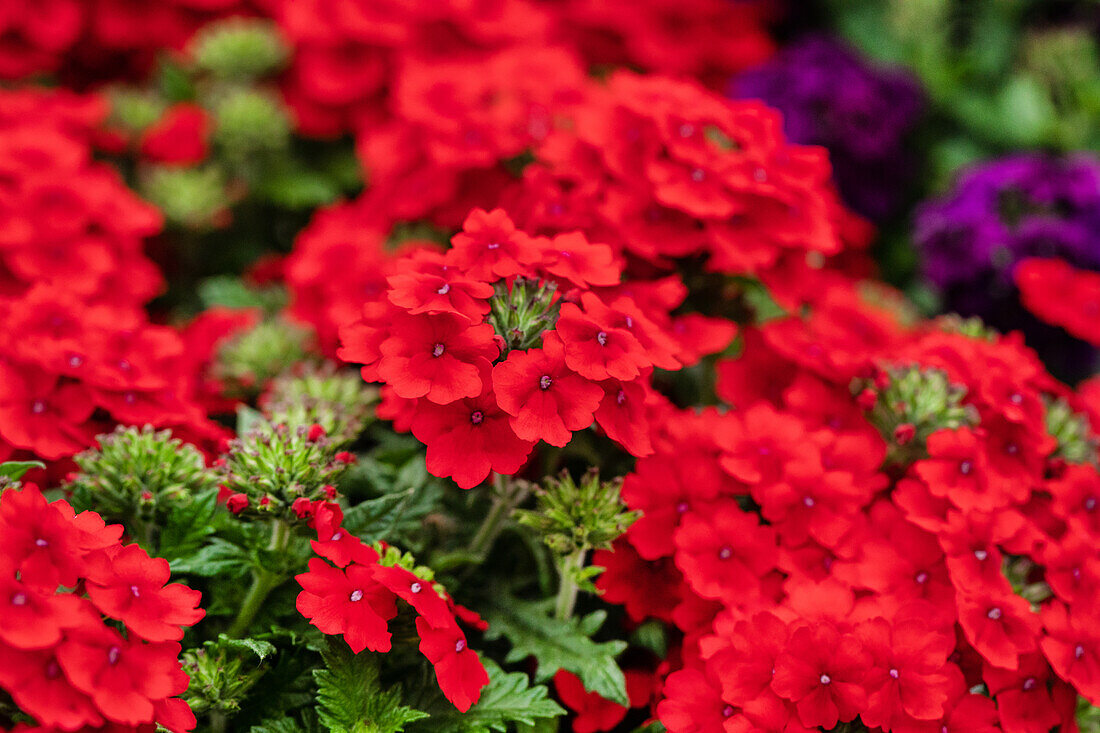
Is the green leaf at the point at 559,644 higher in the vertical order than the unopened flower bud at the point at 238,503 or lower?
lower

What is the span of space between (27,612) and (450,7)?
6.75 feet

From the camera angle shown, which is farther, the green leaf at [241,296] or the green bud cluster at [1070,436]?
the green leaf at [241,296]

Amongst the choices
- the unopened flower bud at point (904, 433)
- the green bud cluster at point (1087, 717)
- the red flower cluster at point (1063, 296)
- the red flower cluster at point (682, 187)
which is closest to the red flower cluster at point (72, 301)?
the red flower cluster at point (682, 187)

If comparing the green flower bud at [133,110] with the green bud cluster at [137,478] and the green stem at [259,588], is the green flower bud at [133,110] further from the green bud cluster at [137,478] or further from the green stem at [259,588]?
the green stem at [259,588]

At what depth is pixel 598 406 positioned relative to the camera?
133 cm

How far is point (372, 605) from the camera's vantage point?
1.32 metres


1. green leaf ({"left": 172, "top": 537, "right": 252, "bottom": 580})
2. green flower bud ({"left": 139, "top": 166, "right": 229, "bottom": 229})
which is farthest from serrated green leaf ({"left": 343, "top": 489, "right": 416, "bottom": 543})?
green flower bud ({"left": 139, "top": 166, "right": 229, "bottom": 229})

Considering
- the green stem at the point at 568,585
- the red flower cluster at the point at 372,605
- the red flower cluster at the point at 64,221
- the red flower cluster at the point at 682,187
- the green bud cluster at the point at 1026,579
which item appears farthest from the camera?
the red flower cluster at the point at 64,221

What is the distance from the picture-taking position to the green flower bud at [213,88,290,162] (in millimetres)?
2631

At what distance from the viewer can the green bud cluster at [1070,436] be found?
5.97 ft

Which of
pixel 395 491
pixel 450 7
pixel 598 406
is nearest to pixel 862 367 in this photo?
pixel 598 406

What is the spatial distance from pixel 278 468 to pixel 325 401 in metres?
0.35

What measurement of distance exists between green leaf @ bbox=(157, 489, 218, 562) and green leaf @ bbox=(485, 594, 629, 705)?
49cm

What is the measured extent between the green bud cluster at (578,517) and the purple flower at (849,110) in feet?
5.21
